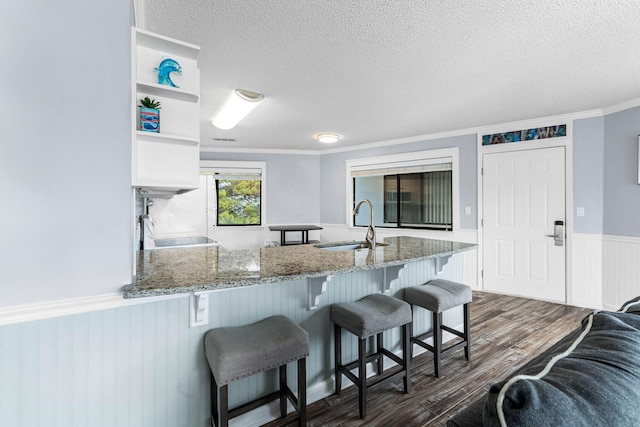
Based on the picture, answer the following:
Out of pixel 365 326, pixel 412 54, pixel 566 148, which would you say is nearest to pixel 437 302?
pixel 365 326

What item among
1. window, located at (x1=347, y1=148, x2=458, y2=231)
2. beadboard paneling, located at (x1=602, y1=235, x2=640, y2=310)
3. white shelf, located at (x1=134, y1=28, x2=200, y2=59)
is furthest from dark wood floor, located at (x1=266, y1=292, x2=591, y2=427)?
white shelf, located at (x1=134, y1=28, x2=200, y2=59)

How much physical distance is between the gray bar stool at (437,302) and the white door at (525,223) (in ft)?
7.06

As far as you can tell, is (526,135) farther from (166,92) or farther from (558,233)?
(166,92)

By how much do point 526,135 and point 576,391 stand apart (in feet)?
13.8

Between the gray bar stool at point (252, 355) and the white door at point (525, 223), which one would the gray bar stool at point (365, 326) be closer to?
the gray bar stool at point (252, 355)

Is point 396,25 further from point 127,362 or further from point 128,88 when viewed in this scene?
point 127,362

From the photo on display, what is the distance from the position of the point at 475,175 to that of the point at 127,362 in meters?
4.45

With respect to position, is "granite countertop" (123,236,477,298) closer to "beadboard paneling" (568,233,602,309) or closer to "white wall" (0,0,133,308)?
"white wall" (0,0,133,308)

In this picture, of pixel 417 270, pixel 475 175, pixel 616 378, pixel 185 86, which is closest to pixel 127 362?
pixel 185 86

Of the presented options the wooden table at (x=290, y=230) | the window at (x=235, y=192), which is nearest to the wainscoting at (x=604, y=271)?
the wooden table at (x=290, y=230)

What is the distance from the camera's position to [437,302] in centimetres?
208

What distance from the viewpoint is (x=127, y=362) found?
4.14 feet

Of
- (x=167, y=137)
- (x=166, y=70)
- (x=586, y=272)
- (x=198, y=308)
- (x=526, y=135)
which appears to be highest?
(x=526, y=135)

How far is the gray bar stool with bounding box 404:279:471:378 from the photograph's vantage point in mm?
2102
